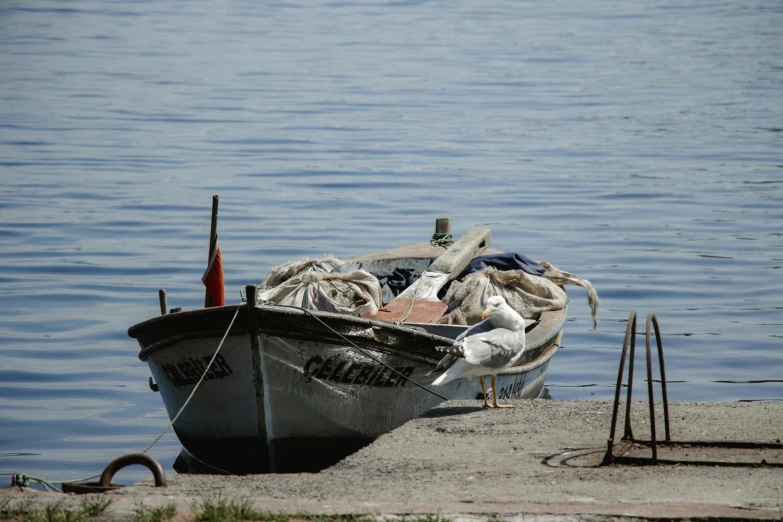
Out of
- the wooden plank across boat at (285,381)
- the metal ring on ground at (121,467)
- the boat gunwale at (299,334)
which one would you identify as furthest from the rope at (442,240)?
the metal ring on ground at (121,467)

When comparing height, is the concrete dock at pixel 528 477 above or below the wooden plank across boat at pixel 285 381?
below

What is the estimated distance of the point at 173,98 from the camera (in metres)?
42.7

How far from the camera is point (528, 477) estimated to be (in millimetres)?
6484

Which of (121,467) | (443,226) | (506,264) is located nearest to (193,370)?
(121,467)

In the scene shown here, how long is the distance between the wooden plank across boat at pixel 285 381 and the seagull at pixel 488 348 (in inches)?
28.0

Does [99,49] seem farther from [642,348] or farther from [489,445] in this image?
[489,445]

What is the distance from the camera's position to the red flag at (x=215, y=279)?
9.18 metres

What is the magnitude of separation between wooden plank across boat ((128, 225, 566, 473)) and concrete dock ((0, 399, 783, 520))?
2.94 feet

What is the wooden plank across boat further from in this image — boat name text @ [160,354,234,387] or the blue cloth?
the blue cloth

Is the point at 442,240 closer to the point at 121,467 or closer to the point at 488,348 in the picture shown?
the point at 488,348

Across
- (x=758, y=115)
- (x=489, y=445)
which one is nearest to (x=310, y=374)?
(x=489, y=445)

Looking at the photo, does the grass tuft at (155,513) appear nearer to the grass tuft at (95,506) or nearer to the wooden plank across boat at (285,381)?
the grass tuft at (95,506)

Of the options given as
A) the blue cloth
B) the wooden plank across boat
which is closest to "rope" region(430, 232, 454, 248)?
the blue cloth

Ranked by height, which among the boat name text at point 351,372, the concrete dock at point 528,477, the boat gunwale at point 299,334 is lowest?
the concrete dock at point 528,477
